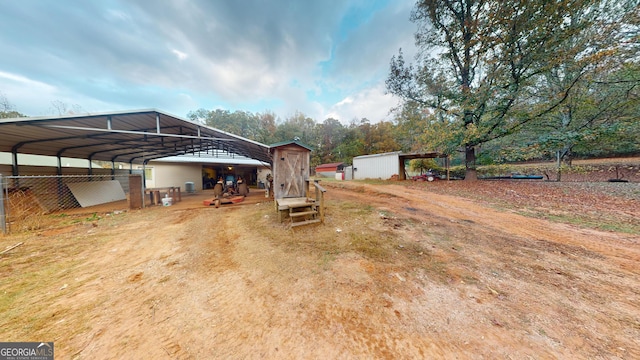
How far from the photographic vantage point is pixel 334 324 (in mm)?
2006

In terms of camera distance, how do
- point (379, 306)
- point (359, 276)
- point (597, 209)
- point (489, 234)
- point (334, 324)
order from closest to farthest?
point (334, 324), point (379, 306), point (359, 276), point (489, 234), point (597, 209)

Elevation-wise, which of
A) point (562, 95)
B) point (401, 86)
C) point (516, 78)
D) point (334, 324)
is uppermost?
point (401, 86)

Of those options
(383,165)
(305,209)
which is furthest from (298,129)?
(305,209)

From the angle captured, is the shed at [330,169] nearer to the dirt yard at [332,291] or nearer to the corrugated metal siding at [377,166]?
the corrugated metal siding at [377,166]

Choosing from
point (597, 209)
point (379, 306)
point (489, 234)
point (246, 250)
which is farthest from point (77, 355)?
point (597, 209)

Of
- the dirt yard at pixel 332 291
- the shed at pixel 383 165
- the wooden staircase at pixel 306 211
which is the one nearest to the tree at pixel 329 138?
the shed at pixel 383 165

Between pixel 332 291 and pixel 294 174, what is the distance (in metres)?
4.96

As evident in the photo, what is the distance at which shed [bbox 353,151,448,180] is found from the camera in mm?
16469

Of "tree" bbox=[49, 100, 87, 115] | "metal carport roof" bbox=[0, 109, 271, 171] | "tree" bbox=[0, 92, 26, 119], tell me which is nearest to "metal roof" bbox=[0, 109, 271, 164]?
"metal carport roof" bbox=[0, 109, 271, 171]

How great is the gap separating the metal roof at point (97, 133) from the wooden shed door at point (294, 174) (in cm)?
102

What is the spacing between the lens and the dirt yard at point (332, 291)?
70.0 inches

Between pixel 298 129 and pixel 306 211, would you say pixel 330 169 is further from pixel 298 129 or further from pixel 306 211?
pixel 306 211

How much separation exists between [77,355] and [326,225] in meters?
4.27

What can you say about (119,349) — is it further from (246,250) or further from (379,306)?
(379,306)
